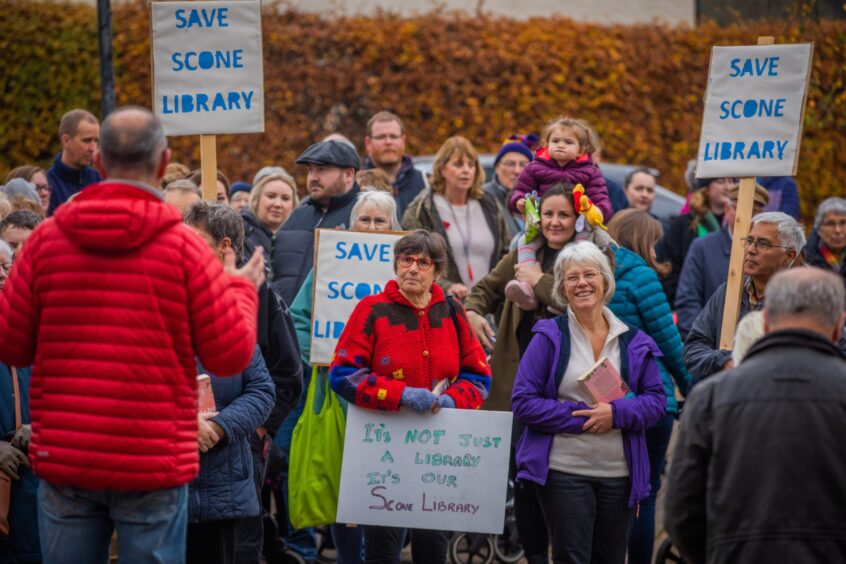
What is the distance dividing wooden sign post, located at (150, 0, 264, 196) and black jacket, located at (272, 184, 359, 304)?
1267mm

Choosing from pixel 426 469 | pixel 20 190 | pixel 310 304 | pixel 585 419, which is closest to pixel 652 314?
pixel 585 419

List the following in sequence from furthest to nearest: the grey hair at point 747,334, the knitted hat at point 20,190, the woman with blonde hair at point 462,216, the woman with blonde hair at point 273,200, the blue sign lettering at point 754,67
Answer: the woman with blonde hair at point 273,200, the knitted hat at point 20,190, the woman with blonde hair at point 462,216, the blue sign lettering at point 754,67, the grey hair at point 747,334

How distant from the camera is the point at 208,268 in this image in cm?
411

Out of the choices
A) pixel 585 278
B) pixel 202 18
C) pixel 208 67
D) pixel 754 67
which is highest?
pixel 202 18

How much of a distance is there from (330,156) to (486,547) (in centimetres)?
267

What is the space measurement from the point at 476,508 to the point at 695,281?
118 inches

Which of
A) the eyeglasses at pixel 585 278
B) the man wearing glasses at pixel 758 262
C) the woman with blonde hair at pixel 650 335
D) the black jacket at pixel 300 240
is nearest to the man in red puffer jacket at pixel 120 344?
the eyeglasses at pixel 585 278

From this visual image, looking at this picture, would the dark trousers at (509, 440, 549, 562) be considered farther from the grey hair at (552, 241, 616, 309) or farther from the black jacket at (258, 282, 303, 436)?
the black jacket at (258, 282, 303, 436)

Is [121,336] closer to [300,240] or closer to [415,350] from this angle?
[415,350]

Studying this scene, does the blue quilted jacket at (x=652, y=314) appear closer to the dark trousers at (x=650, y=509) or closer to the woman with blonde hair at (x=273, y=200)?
the dark trousers at (x=650, y=509)

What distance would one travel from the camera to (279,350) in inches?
238

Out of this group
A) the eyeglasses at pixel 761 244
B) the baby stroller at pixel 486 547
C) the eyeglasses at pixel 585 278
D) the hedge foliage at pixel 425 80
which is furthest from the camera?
the hedge foliage at pixel 425 80

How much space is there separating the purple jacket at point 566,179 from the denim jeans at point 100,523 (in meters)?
3.81

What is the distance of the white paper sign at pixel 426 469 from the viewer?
6.22m
